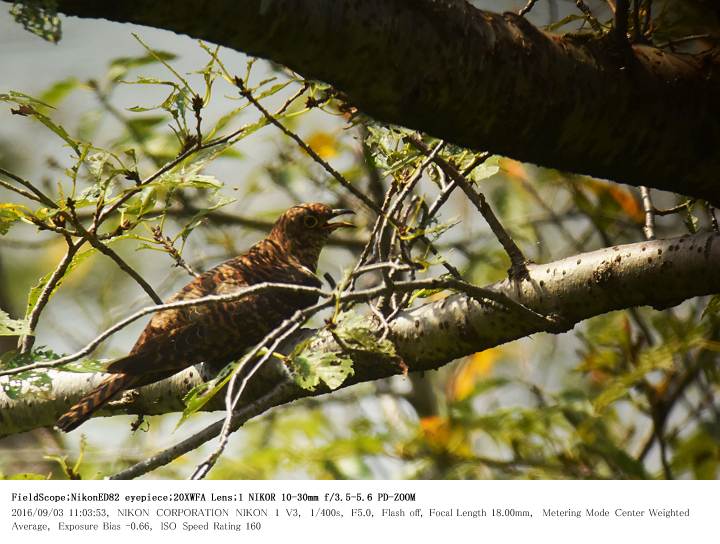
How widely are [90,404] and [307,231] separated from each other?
0.74m

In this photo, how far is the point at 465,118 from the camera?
3.04 ft

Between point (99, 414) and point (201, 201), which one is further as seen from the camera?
point (201, 201)

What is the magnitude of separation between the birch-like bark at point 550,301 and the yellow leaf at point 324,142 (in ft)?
4.13

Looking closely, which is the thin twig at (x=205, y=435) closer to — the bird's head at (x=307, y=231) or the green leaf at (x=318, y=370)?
the green leaf at (x=318, y=370)

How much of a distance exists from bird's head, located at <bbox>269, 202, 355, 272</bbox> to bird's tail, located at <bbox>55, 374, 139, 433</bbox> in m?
0.65

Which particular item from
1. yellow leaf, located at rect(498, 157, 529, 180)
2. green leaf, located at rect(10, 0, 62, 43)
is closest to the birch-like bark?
green leaf, located at rect(10, 0, 62, 43)

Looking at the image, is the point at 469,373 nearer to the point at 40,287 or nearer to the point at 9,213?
the point at 40,287

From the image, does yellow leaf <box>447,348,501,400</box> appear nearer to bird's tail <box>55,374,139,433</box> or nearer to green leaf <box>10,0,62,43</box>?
bird's tail <box>55,374,139,433</box>

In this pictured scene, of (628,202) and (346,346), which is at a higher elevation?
(628,202)

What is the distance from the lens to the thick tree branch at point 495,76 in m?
0.82

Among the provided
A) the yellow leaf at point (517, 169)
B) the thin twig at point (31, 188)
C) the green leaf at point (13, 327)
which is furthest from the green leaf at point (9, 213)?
the yellow leaf at point (517, 169)

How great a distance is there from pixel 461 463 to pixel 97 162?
147 centimetres

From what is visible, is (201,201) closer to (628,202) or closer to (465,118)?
(628,202)
